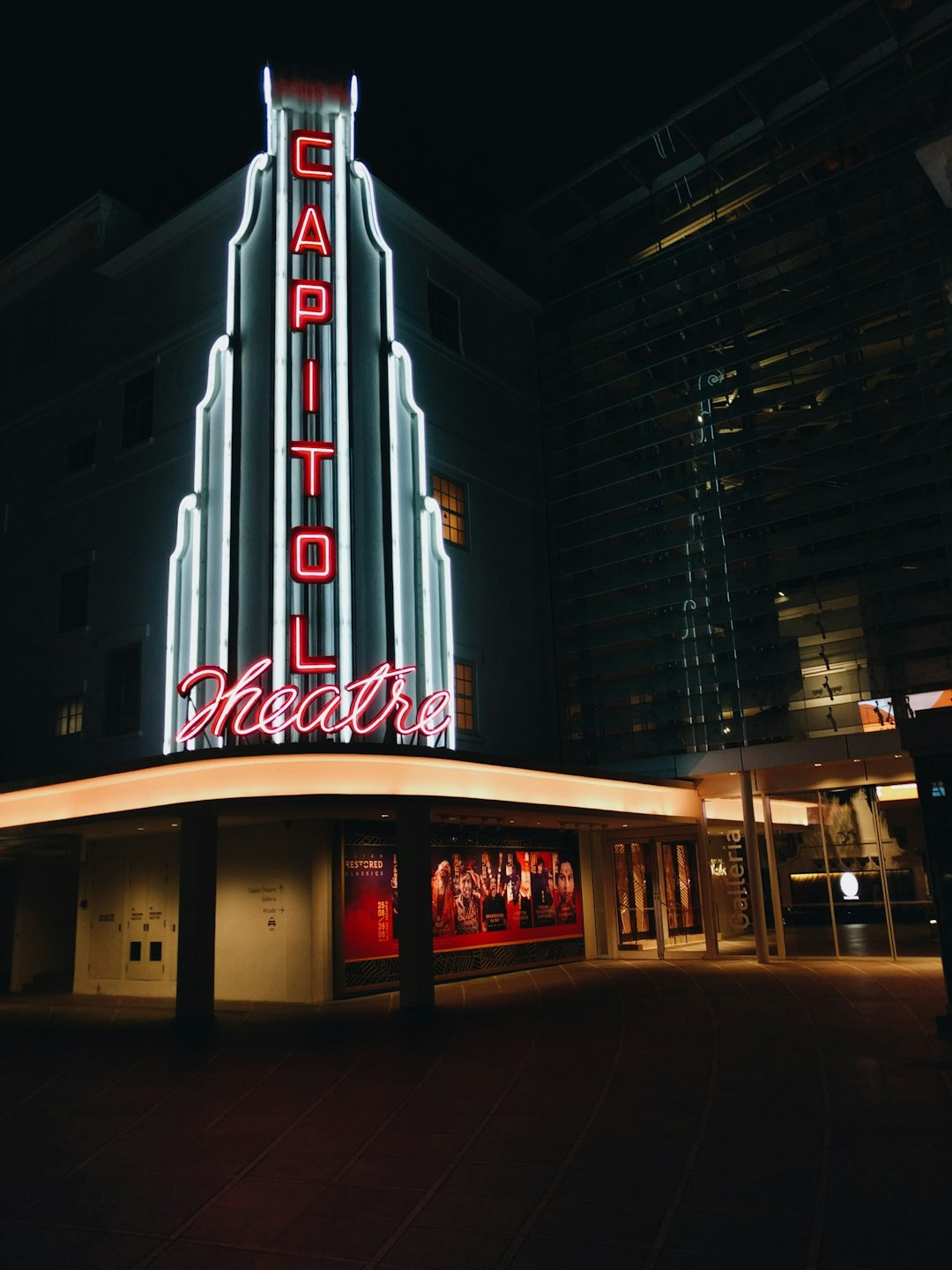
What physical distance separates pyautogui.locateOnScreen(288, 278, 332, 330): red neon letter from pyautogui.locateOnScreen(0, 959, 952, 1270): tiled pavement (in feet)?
44.0

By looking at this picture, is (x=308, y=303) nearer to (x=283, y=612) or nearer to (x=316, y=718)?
(x=283, y=612)

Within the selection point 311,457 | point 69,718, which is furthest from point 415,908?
point 69,718

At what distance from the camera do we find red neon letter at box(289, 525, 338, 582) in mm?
19172

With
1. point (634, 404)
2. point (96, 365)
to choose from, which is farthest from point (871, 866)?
point (96, 365)

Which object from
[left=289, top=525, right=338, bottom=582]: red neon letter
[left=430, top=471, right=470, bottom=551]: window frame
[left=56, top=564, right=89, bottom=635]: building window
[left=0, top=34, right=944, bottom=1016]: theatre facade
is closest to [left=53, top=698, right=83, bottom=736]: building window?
[left=0, top=34, right=944, bottom=1016]: theatre facade

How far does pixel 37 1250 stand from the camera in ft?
24.3

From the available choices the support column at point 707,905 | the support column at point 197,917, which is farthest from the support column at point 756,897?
the support column at point 197,917

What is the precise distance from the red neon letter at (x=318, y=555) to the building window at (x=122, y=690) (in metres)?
6.08

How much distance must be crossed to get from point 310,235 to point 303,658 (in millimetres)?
9216

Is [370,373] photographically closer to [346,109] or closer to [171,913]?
[346,109]

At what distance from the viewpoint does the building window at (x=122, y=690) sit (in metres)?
23.2

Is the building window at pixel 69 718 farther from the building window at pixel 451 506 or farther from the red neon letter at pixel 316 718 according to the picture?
the building window at pixel 451 506

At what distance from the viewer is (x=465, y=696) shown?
24.6 metres

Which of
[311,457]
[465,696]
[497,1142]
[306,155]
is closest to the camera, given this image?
[497,1142]
